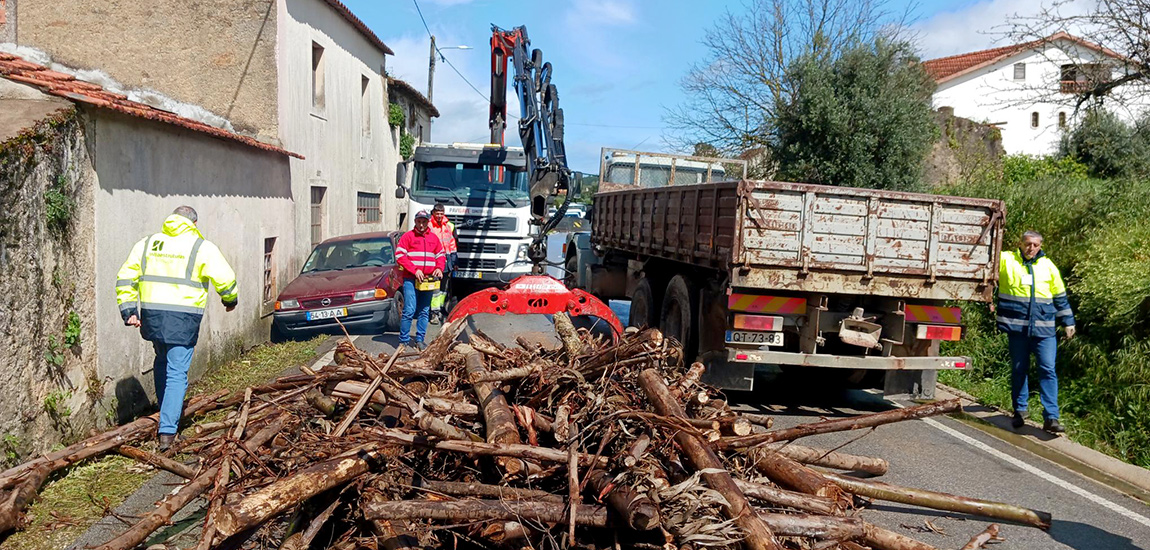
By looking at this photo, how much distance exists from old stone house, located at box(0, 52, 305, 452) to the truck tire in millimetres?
5117

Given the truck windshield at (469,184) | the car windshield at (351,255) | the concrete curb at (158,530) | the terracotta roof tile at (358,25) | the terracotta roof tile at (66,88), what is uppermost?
the terracotta roof tile at (358,25)

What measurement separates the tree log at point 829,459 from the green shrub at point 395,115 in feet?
77.0

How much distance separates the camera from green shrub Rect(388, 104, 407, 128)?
1077 inches

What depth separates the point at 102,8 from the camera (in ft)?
52.7

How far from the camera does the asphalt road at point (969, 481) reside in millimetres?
5391

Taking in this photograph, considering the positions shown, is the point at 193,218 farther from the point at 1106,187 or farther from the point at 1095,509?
the point at 1106,187

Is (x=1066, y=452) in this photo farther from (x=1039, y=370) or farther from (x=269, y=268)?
(x=269, y=268)

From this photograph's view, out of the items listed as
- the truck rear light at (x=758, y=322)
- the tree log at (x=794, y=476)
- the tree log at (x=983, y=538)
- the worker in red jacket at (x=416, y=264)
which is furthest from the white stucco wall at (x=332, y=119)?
the tree log at (x=983, y=538)

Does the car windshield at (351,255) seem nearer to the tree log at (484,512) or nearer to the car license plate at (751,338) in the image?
the car license plate at (751,338)

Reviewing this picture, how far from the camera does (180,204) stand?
380 inches

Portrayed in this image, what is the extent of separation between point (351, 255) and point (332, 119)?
297 inches

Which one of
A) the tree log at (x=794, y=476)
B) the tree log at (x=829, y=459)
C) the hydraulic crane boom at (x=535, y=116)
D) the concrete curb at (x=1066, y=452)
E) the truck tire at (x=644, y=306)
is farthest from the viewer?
the hydraulic crane boom at (x=535, y=116)

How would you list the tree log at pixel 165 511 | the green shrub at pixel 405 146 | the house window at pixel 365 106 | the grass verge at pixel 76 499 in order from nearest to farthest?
the tree log at pixel 165 511
the grass verge at pixel 76 499
the house window at pixel 365 106
the green shrub at pixel 405 146

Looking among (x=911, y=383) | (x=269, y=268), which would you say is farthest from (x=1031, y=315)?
(x=269, y=268)
